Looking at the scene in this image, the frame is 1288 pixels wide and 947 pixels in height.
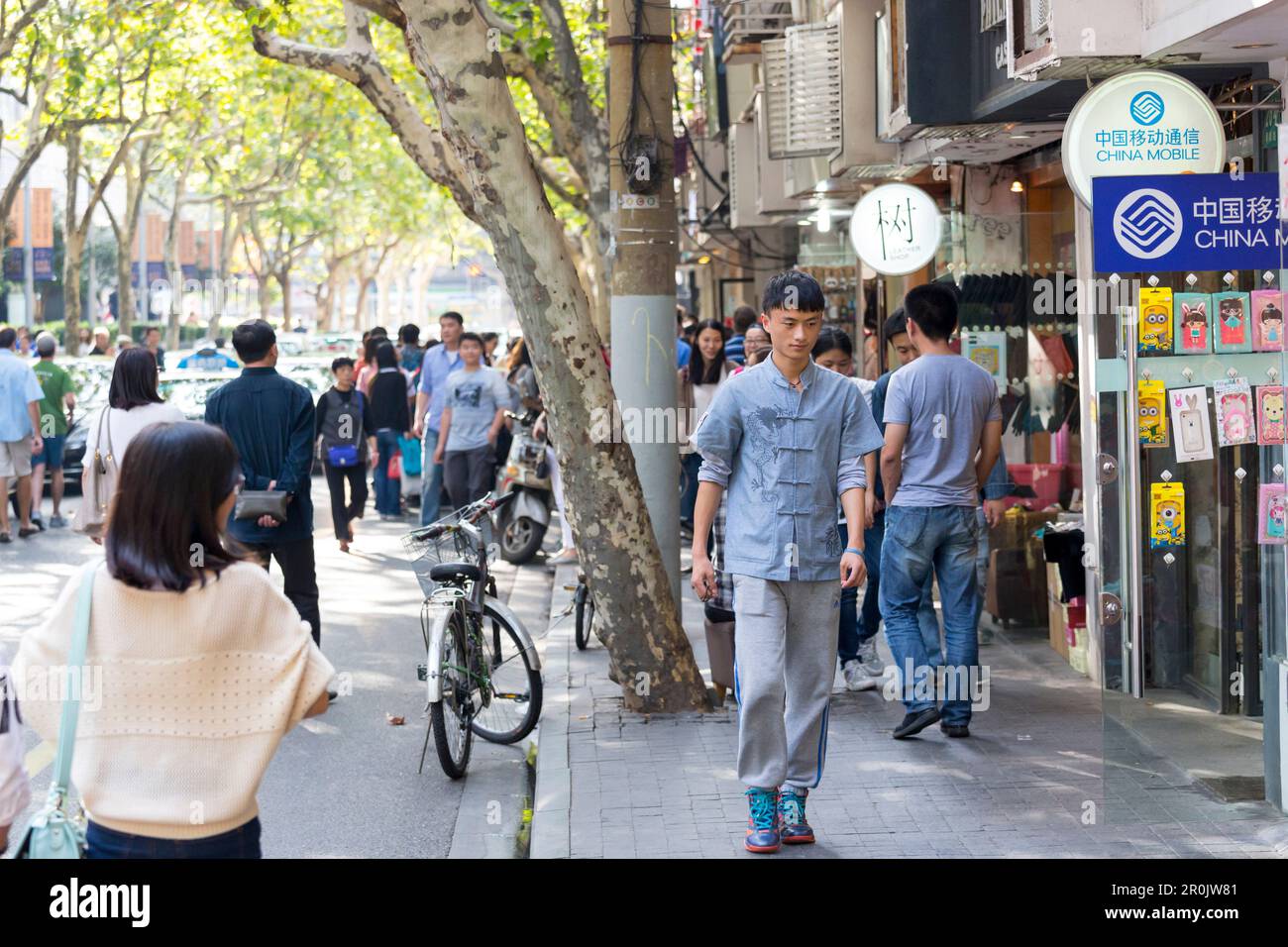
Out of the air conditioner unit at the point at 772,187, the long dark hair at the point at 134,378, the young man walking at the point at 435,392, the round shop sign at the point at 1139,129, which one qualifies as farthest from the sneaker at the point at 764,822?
the air conditioner unit at the point at 772,187

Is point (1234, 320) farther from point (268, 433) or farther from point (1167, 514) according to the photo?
point (268, 433)

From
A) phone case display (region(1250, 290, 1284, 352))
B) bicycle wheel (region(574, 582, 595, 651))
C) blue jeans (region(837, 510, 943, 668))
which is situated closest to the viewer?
phone case display (region(1250, 290, 1284, 352))

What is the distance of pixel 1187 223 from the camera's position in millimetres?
6062

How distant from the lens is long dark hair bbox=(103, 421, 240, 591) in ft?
11.5

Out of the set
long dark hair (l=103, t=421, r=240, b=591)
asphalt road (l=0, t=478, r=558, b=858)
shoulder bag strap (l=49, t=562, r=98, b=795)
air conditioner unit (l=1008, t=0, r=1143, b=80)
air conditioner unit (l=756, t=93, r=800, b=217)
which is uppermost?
air conditioner unit (l=756, t=93, r=800, b=217)

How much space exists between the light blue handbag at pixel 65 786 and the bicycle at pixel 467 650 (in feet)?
12.3

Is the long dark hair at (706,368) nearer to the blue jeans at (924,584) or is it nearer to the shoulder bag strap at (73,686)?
the blue jeans at (924,584)

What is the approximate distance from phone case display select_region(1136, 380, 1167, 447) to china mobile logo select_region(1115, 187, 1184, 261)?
0.51 meters

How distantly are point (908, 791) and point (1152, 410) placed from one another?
1777mm

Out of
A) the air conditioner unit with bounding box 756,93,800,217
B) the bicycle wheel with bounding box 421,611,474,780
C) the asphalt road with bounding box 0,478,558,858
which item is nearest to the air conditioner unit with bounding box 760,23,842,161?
the air conditioner unit with bounding box 756,93,800,217

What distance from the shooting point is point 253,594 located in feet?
11.9

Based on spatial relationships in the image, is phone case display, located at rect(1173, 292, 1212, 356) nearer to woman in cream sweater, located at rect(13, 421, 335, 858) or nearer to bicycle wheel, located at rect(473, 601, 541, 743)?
bicycle wheel, located at rect(473, 601, 541, 743)

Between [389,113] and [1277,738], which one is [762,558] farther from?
[389,113]
